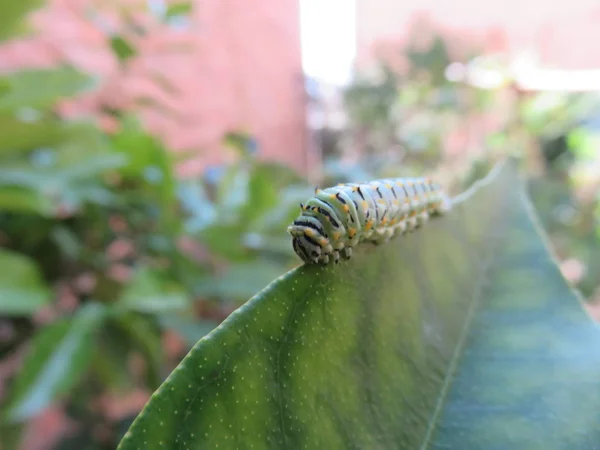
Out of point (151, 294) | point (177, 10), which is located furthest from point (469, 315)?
point (177, 10)

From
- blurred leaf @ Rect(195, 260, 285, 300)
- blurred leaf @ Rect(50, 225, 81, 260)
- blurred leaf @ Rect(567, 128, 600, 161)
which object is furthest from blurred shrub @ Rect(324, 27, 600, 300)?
blurred leaf @ Rect(50, 225, 81, 260)

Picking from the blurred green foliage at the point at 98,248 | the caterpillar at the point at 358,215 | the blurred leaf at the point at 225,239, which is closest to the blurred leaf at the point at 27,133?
the blurred green foliage at the point at 98,248

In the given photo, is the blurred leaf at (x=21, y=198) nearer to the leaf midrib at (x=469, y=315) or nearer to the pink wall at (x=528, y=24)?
the leaf midrib at (x=469, y=315)

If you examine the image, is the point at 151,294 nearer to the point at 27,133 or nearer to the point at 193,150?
the point at 27,133

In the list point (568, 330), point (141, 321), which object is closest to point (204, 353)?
point (568, 330)

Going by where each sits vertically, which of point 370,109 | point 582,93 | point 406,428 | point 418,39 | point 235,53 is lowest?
point 406,428

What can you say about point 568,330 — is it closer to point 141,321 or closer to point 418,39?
point 141,321
